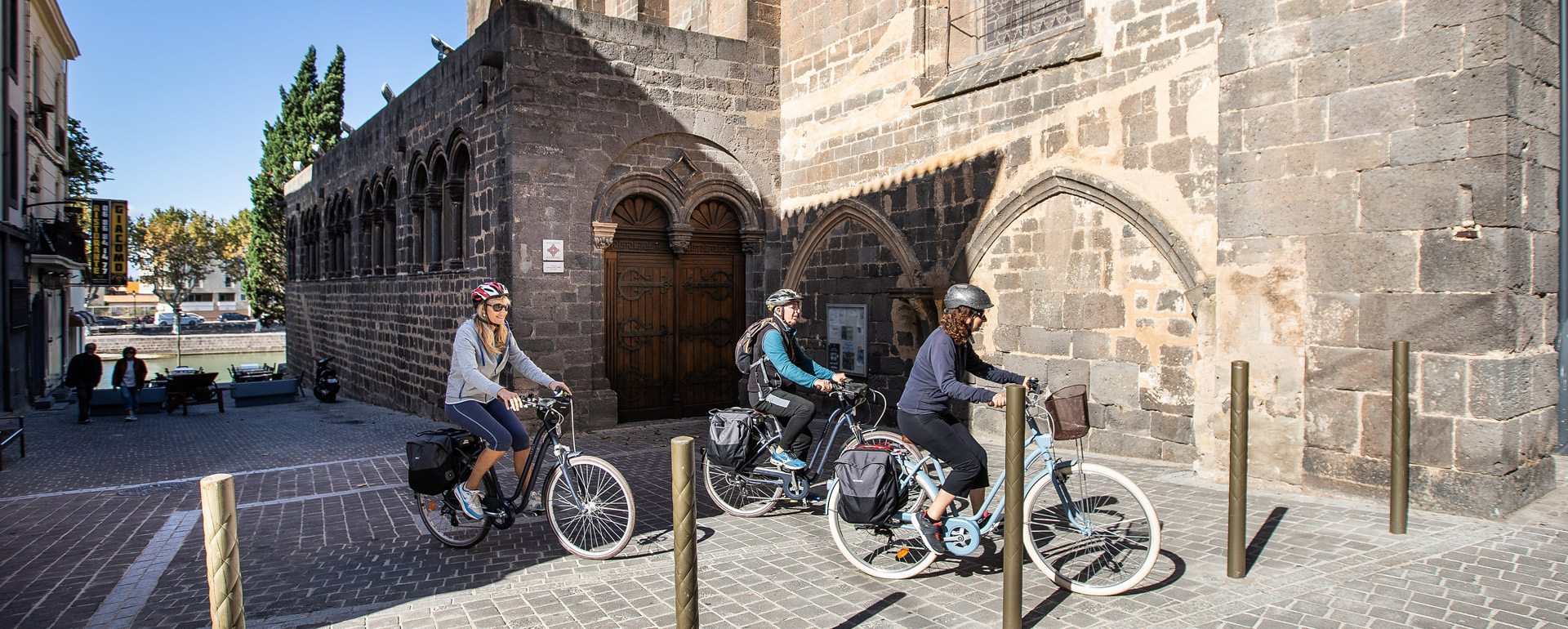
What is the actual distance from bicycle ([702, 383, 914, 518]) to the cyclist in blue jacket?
0.08 m

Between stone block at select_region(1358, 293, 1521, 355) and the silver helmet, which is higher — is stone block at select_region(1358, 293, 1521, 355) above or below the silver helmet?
below

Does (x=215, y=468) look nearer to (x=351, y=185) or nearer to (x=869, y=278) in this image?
(x=869, y=278)

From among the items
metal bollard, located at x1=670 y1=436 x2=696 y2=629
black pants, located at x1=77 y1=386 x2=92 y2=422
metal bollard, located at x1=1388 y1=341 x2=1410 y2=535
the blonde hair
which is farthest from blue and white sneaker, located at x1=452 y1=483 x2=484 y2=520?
black pants, located at x1=77 y1=386 x2=92 y2=422

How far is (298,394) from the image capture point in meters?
18.5

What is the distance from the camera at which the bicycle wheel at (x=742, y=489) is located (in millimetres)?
6004

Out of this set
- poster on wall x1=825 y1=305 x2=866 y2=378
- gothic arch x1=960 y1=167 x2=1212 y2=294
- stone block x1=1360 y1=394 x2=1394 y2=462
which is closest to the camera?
stone block x1=1360 y1=394 x2=1394 y2=462

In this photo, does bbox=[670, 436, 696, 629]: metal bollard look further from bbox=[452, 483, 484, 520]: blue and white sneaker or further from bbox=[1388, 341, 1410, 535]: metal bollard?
bbox=[1388, 341, 1410, 535]: metal bollard

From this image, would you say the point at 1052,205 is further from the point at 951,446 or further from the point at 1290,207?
the point at 951,446

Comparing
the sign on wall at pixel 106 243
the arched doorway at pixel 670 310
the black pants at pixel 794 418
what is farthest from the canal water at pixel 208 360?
the black pants at pixel 794 418

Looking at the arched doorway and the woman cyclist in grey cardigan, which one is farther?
the arched doorway

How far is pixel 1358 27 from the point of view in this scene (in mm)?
5836

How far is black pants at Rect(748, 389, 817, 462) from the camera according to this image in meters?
5.90

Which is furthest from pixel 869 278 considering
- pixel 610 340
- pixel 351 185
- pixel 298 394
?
pixel 298 394

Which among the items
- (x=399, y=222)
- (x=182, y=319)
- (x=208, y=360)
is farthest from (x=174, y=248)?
(x=399, y=222)
